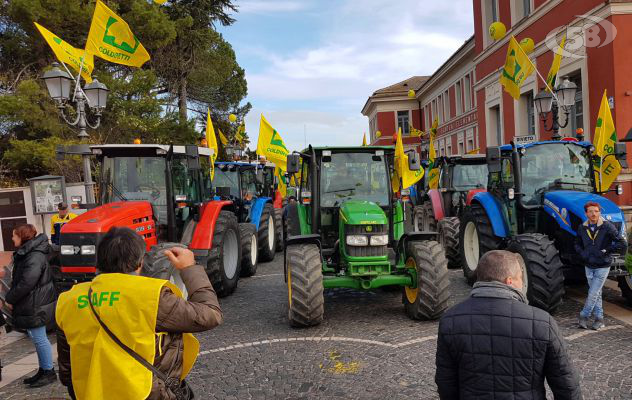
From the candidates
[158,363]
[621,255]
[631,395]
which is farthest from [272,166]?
[158,363]

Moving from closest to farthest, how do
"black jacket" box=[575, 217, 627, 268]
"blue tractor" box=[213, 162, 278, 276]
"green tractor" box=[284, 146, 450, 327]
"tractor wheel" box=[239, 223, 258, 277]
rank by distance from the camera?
1. "black jacket" box=[575, 217, 627, 268]
2. "green tractor" box=[284, 146, 450, 327]
3. "tractor wheel" box=[239, 223, 258, 277]
4. "blue tractor" box=[213, 162, 278, 276]

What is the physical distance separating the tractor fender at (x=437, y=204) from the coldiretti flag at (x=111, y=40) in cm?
666

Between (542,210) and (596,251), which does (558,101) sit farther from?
(596,251)

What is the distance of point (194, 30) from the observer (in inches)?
845

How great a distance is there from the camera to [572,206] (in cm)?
596

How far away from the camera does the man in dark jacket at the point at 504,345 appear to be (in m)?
2.04

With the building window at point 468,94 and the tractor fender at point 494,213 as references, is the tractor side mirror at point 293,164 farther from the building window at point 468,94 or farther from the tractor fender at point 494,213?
the building window at point 468,94

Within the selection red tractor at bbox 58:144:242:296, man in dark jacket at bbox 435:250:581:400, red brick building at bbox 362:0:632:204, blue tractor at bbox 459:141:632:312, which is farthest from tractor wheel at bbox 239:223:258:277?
red brick building at bbox 362:0:632:204

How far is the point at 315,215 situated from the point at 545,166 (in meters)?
3.33

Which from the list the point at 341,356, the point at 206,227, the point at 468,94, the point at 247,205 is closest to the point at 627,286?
the point at 341,356

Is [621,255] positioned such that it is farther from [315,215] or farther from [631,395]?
[315,215]

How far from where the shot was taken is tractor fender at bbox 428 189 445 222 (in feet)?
34.6

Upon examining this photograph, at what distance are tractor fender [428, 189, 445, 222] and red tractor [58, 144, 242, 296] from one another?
4.83 metres

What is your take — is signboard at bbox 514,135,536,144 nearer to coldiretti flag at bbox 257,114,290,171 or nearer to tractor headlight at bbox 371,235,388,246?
tractor headlight at bbox 371,235,388,246
